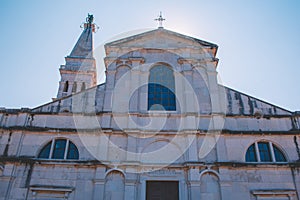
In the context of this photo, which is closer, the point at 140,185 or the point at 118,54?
the point at 140,185

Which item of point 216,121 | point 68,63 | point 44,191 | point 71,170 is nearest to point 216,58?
point 216,121

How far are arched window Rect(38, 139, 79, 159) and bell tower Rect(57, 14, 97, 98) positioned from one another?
628 inches

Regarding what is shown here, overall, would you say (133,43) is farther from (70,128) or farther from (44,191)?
(44,191)

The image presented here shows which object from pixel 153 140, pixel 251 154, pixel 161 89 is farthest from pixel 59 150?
pixel 251 154

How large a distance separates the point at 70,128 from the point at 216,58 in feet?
29.2

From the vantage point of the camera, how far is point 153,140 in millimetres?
14164

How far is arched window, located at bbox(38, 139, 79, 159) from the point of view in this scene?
1388cm

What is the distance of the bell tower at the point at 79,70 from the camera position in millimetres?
30562

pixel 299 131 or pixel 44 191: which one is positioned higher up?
pixel 299 131

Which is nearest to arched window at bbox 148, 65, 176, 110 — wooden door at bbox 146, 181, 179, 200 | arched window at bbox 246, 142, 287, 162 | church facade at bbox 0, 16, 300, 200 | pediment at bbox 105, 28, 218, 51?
church facade at bbox 0, 16, 300, 200

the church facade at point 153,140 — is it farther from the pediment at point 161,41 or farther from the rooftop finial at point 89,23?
the rooftop finial at point 89,23

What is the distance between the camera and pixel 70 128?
47.3 feet

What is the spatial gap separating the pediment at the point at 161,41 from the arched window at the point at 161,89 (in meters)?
1.58

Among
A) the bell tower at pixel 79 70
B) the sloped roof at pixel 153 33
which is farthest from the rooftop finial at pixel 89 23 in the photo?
the sloped roof at pixel 153 33
